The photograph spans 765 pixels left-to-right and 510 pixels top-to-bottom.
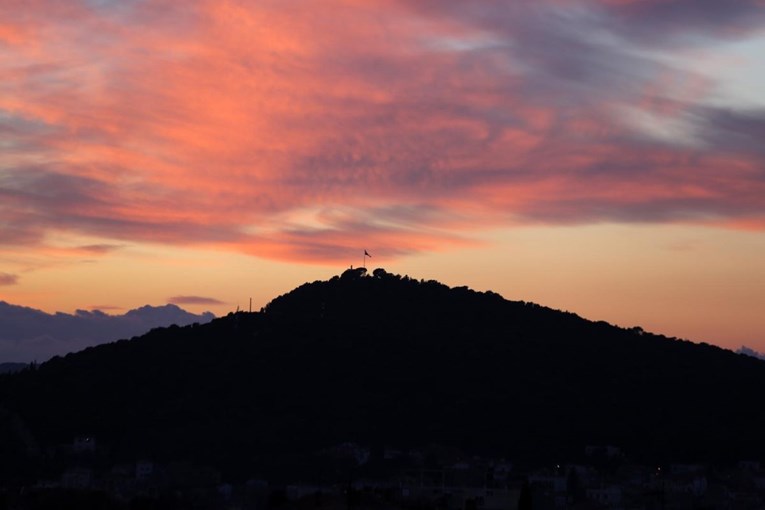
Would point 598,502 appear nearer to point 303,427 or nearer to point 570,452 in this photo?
point 570,452

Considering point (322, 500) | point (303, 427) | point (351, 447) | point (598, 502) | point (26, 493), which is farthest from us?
point (303, 427)

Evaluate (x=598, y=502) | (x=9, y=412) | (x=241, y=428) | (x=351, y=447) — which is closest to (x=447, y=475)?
(x=598, y=502)

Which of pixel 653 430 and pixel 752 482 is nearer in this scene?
pixel 752 482

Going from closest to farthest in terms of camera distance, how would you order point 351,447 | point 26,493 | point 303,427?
point 26,493, point 351,447, point 303,427

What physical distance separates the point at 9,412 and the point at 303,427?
33927 mm

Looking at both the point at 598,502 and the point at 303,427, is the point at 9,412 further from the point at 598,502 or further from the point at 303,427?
the point at 598,502

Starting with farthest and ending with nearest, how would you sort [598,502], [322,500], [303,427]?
[303,427] < [598,502] < [322,500]

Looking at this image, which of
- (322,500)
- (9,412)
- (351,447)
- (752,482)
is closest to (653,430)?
(752,482)

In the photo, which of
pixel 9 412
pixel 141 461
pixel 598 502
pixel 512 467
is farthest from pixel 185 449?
pixel 598 502

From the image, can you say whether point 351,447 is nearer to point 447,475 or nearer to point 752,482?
point 447,475

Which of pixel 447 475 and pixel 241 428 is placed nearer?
pixel 447 475

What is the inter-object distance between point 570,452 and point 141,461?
4908cm

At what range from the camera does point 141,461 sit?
179 m

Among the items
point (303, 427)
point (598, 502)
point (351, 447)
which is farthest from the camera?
point (303, 427)
